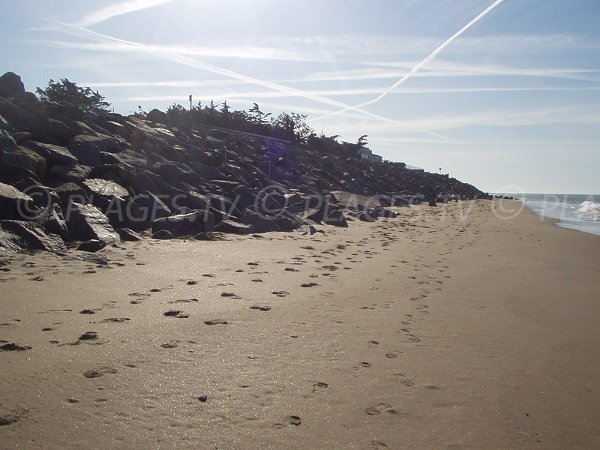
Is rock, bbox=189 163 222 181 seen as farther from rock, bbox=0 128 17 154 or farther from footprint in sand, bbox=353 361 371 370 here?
footprint in sand, bbox=353 361 371 370

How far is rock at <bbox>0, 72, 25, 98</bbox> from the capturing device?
12586 millimetres

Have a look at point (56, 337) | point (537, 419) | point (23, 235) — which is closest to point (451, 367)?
point (537, 419)

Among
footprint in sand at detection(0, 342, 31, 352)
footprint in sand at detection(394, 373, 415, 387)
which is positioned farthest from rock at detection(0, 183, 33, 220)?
footprint in sand at detection(394, 373, 415, 387)

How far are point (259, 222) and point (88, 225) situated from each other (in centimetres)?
406

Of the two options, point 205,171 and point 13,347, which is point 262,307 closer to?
point 13,347

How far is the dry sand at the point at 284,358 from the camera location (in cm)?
242

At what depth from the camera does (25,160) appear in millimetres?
8172

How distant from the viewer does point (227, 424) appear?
2422mm

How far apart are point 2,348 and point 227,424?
6.48 ft

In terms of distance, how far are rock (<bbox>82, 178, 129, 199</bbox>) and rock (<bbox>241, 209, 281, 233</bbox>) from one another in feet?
9.13

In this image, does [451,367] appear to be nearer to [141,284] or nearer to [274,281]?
[274,281]

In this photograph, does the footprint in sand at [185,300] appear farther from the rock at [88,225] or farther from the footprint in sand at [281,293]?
the rock at [88,225]

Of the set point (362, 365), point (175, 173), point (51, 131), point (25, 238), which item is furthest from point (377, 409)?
point (51, 131)

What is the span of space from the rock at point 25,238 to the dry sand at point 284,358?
32cm
